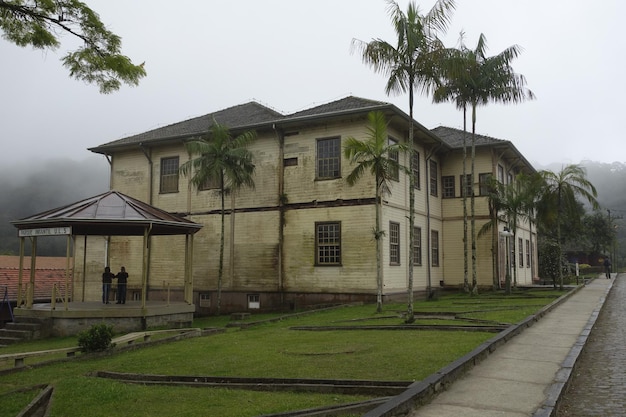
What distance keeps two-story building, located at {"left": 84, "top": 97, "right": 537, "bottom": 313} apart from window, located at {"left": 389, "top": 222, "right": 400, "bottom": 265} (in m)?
0.04

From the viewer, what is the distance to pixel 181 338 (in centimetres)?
1421

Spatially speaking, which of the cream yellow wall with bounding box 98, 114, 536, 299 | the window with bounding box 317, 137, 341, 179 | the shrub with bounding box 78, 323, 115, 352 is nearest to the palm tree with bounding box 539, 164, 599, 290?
the cream yellow wall with bounding box 98, 114, 536, 299

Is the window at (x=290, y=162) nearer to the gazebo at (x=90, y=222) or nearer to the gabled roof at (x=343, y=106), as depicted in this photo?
the gabled roof at (x=343, y=106)

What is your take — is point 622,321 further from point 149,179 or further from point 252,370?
point 149,179

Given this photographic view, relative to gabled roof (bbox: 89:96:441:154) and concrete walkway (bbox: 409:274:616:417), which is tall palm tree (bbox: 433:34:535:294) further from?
concrete walkway (bbox: 409:274:616:417)

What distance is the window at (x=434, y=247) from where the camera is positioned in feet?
89.1

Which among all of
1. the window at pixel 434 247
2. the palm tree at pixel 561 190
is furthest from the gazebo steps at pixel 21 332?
the palm tree at pixel 561 190

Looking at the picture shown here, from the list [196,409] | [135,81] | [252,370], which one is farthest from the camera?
[135,81]

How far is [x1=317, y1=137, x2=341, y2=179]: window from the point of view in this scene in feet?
75.7

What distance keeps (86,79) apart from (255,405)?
6706mm

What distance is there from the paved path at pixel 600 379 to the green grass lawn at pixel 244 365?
1.82m

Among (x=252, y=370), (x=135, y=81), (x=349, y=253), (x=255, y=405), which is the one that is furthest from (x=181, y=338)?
(x=349, y=253)

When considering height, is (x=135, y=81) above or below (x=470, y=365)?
above

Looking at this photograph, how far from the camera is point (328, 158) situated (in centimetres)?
2330
